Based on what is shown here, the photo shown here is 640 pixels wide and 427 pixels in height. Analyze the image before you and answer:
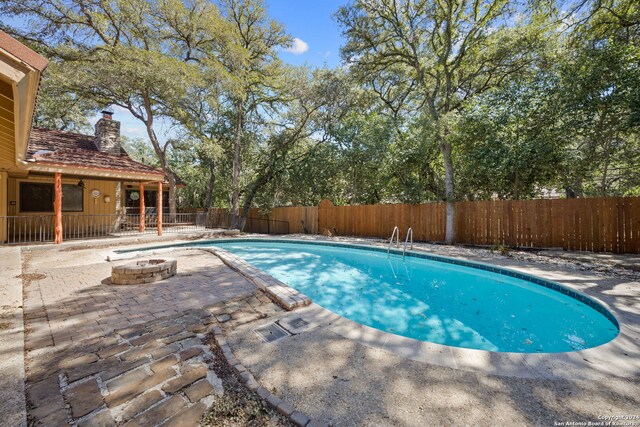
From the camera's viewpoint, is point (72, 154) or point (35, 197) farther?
point (35, 197)

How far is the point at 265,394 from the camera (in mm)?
1902

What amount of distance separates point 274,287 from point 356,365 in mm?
2137

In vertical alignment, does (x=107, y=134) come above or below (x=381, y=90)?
below

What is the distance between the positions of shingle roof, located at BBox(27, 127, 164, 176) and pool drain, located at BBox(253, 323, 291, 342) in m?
9.11

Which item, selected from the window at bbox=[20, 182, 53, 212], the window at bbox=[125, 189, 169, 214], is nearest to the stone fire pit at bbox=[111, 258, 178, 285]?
the window at bbox=[20, 182, 53, 212]

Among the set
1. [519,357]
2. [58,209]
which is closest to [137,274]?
[519,357]

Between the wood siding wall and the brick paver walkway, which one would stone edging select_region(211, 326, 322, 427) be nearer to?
the brick paver walkway

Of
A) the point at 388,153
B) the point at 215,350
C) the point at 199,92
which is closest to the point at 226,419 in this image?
the point at 215,350

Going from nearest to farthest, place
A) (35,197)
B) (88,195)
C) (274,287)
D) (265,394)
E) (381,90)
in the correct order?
(265,394)
(274,287)
(35,197)
(88,195)
(381,90)

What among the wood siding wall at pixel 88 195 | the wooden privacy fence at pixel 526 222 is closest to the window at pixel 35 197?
the wood siding wall at pixel 88 195

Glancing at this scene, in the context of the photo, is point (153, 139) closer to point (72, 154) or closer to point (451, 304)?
point (72, 154)

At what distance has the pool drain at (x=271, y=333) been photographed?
2.75m

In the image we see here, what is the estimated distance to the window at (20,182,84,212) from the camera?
9969mm

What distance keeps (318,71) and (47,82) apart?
1080 centimetres
